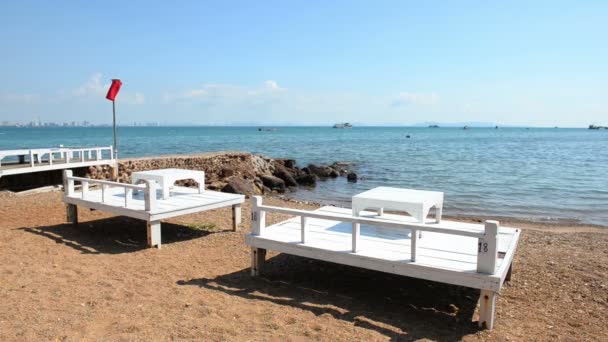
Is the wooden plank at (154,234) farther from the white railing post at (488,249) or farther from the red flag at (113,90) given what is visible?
the red flag at (113,90)

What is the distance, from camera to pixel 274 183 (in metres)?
23.0

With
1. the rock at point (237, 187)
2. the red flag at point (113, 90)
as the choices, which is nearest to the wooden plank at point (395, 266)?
the rock at point (237, 187)

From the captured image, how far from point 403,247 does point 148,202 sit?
5005 mm

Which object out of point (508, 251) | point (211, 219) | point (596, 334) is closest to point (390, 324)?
point (508, 251)

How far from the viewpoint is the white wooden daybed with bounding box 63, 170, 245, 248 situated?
7.91 m

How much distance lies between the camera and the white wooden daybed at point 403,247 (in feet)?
15.4

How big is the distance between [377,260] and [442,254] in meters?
0.98

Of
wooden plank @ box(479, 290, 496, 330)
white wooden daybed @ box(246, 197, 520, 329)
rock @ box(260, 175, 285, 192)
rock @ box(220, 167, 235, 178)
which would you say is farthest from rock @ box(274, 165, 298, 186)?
wooden plank @ box(479, 290, 496, 330)

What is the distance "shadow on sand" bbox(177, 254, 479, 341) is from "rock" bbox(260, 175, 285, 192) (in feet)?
50.7

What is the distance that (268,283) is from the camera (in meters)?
6.28

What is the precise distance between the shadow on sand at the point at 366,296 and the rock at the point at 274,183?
15.5m

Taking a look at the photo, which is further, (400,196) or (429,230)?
(400,196)

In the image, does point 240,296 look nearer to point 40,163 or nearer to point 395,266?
point 395,266

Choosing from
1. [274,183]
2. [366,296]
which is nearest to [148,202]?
[366,296]
